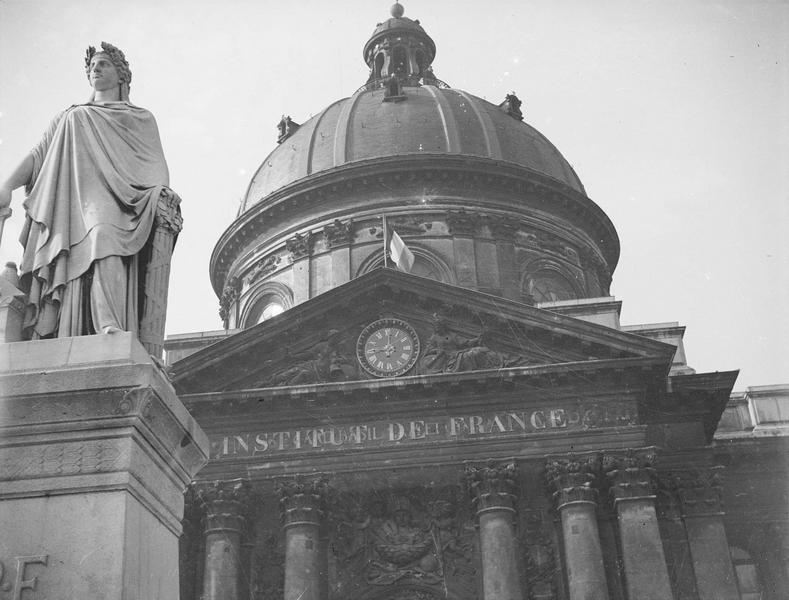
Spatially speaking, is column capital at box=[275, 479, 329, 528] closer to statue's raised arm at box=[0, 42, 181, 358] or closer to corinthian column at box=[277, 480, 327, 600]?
corinthian column at box=[277, 480, 327, 600]

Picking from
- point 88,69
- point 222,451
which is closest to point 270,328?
point 222,451

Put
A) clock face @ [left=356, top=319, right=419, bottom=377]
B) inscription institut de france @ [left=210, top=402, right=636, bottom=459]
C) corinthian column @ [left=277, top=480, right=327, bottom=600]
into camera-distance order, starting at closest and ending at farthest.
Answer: corinthian column @ [left=277, top=480, right=327, bottom=600] → inscription institut de france @ [left=210, top=402, right=636, bottom=459] → clock face @ [left=356, top=319, right=419, bottom=377]

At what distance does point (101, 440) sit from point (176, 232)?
155 cm

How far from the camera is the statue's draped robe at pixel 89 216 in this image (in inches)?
231

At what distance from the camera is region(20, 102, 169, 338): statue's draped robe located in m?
5.88

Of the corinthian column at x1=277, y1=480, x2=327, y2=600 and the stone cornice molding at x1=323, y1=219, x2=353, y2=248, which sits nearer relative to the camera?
the corinthian column at x1=277, y1=480, x2=327, y2=600

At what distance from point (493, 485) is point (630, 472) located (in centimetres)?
303

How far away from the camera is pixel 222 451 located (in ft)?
83.4

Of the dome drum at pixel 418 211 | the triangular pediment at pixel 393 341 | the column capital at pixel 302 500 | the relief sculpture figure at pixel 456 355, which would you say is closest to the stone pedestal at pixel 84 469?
the column capital at pixel 302 500

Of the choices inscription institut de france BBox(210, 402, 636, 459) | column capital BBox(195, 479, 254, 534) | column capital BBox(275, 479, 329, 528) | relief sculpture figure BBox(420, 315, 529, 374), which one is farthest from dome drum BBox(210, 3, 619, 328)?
column capital BBox(195, 479, 254, 534)

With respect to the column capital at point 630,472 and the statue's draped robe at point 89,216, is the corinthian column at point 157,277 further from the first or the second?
the column capital at point 630,472

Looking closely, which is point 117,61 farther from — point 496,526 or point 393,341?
point 393,341

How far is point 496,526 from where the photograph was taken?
931 inches

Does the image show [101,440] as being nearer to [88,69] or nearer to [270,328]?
[88,69]
